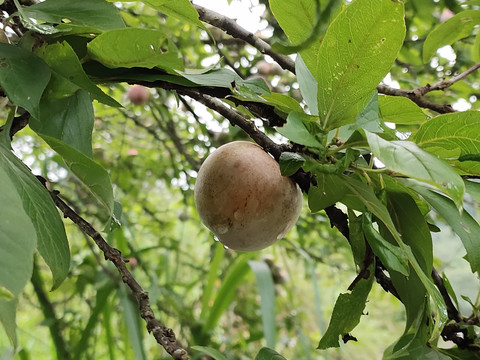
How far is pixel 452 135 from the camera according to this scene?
1.20 feet

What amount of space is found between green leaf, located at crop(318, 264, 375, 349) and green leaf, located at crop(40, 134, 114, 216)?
206mm

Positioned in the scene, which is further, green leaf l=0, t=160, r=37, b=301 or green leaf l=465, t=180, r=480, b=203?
green leaf l=465, t=180, r=480, b=203

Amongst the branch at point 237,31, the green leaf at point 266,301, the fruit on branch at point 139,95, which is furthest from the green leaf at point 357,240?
the fruit on branch at point 139,95

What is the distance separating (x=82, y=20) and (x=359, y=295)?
12.1 inches

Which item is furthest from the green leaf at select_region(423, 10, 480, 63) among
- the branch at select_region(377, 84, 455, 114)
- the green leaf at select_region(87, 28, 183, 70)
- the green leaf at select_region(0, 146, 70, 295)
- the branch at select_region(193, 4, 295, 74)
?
the green leaf at select_region(0, 146, 70, 295)

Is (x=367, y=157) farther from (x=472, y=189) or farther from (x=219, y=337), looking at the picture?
(x=219, y=337)

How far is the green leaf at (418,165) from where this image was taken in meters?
0.29

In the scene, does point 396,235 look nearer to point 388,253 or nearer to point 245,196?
point 388,253

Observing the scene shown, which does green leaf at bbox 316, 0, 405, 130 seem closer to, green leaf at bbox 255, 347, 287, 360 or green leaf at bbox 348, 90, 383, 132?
green leaf at bbox 348, 90, 383, 132

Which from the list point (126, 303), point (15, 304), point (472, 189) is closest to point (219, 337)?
point (126, 303)

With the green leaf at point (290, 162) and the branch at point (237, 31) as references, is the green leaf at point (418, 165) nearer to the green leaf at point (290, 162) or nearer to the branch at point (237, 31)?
the green leaf at point (290, 162)

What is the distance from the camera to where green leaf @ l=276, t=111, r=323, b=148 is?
35 cm

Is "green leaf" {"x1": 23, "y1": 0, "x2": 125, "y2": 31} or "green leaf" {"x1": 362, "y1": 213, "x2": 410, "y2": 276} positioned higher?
"green leaf" {"x1": 23, "y1": 0, "x2": 125, "y2": 31}

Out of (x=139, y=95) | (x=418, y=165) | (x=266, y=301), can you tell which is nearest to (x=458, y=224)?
(x=418, y=165)
